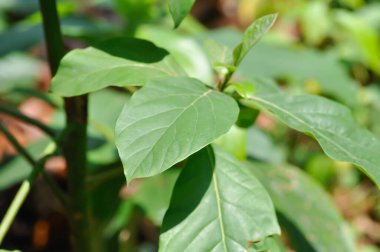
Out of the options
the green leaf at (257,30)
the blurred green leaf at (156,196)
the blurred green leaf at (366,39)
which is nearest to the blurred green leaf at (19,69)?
the blurred green leaf at (156,196)

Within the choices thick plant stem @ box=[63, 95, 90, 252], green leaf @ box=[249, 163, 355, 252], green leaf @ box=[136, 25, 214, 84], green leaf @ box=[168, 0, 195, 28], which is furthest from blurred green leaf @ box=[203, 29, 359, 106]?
green leaf @ box=[168, 0, 195, 28]

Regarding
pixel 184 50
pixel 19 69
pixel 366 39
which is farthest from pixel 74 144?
pixel 366 39

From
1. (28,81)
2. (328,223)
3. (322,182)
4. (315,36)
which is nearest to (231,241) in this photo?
(328,223)

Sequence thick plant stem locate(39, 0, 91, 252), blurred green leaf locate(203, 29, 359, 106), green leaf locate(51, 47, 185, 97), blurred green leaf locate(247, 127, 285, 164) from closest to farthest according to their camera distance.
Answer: green leaf locate(51, 47, 185, 97), thick plant stem locate(39, 0, 91, 252), blurred green leaf locate(247, 127, 285, 164), blurred green leaf locate(203, 29, 359, 106)

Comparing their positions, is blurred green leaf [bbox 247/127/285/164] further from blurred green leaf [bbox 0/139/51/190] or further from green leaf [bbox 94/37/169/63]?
green leaf [bbox 94/37/169/63]

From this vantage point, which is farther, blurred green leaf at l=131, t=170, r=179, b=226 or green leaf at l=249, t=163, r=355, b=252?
blurred green leaf at l=131, t=170, r=179, b=226

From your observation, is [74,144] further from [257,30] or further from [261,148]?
[261,148]
